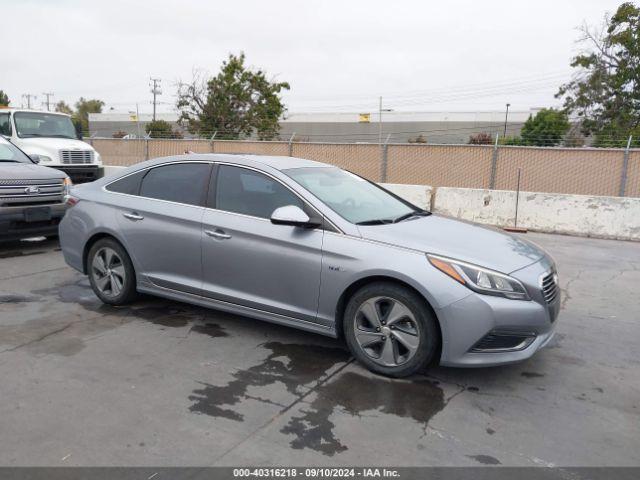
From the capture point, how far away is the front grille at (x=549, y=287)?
391 centimetres

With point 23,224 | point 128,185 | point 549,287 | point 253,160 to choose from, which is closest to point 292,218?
point 253,160

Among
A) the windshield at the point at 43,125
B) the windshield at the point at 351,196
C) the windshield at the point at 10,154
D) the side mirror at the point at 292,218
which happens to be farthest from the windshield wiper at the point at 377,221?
the windshield at the point at 43,125

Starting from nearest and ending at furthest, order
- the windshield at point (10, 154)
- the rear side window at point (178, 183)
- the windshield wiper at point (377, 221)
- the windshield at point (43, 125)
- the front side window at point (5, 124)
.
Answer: the windshield wiper at point (377, 221)
the rear side window at point (178, 183)
the windshield at point (10, 154)
the front side window at point (5, 124)
the windshield at point (43, 125)

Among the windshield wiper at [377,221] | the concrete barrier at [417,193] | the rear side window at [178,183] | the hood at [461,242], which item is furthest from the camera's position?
the concrete barrier at [417,193]

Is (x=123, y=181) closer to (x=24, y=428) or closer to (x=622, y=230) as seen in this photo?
(x=24, y=428)

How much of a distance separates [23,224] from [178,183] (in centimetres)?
387

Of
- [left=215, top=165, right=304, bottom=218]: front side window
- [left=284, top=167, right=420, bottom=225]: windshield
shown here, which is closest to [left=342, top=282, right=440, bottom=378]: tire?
[left=284, top=167, right=420, bottom=225]: windshield

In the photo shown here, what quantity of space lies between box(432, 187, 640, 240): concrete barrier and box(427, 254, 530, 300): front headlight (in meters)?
7.65

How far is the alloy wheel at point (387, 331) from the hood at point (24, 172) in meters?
5.97

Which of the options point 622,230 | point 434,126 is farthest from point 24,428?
point 434,126

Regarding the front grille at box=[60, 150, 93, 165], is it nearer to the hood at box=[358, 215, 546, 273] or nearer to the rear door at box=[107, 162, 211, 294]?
the rear door at box=[107, 162, 211, 294]

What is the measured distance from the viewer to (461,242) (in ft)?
13.5

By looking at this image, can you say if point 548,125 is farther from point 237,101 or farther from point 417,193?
point 417,193

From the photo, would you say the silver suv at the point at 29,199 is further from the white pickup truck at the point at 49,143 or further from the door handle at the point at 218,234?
the door handle at the point at 218,234
